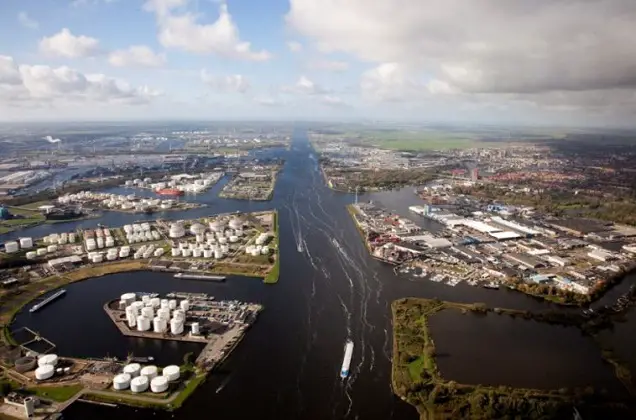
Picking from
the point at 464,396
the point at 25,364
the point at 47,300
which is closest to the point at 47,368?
the point at 25,364

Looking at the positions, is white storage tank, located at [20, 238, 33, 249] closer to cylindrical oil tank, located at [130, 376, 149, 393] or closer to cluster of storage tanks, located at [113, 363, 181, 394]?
cluster of storage tanks, located at [113, 363, 181, 394]

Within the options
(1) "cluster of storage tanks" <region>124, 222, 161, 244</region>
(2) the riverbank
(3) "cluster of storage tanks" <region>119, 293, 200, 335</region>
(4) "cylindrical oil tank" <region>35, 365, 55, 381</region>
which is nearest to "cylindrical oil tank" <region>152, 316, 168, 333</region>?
(3) "cluster of storage tanks" <region>119, 293, 200, 335</region>

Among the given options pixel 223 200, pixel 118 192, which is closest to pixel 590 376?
pixel 223 200

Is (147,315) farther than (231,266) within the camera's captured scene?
No

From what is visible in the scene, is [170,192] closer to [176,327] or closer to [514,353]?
[176,327]

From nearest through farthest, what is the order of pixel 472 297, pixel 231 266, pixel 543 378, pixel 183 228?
pixel 543 378, pixel 472 297, pixel 231 266, pixel 183 228

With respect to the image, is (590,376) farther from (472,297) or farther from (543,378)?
(472,297)
